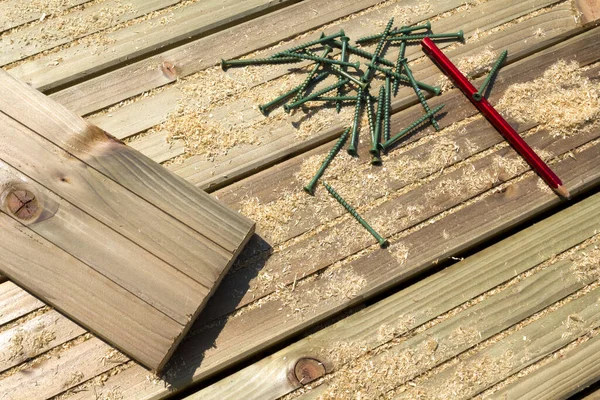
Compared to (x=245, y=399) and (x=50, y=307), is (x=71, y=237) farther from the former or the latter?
(x=245, y=399)

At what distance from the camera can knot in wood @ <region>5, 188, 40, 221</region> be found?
6.44 feet

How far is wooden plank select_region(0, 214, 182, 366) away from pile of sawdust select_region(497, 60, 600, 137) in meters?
1.70

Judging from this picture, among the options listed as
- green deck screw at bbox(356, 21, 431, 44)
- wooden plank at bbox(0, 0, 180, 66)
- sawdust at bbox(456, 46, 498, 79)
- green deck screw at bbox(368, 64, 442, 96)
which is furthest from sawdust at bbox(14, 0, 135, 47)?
sawdust at bbox(456, 46, 498, 79)

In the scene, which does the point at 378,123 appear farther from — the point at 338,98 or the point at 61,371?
the point at 61,371

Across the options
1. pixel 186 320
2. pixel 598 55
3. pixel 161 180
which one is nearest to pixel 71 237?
pixel 161 180

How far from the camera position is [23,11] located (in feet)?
8.13

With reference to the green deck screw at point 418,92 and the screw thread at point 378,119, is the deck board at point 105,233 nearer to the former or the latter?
the screw thread at point 378,119

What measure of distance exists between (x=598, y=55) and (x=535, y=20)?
326 mm

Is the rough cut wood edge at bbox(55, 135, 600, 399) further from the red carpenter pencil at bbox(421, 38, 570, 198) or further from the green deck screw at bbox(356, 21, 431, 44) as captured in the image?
the green deck screw at bbox(356, 21, 431, 44)

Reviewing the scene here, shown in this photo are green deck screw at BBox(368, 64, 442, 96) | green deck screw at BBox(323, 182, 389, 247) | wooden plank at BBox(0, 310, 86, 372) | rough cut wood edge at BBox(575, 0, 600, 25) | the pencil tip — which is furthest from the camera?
rough cut wood edge at BBox(575, 0, 600, 25)

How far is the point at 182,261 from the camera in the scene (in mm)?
1984

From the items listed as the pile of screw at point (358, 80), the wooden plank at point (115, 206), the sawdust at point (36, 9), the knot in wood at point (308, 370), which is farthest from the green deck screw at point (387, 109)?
the sawdust at point (36, 9)

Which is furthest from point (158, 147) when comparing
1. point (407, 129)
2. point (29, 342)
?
point (407, 129)

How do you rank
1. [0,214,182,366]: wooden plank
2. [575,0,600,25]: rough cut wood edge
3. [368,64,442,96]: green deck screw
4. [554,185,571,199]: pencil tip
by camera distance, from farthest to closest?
[575,0,600,25]: rough cut wood edge
[368,64,442,96]: green deck screw
[554,185,571,199]: pencil tip
[0,214,182,366]: wooden plank
